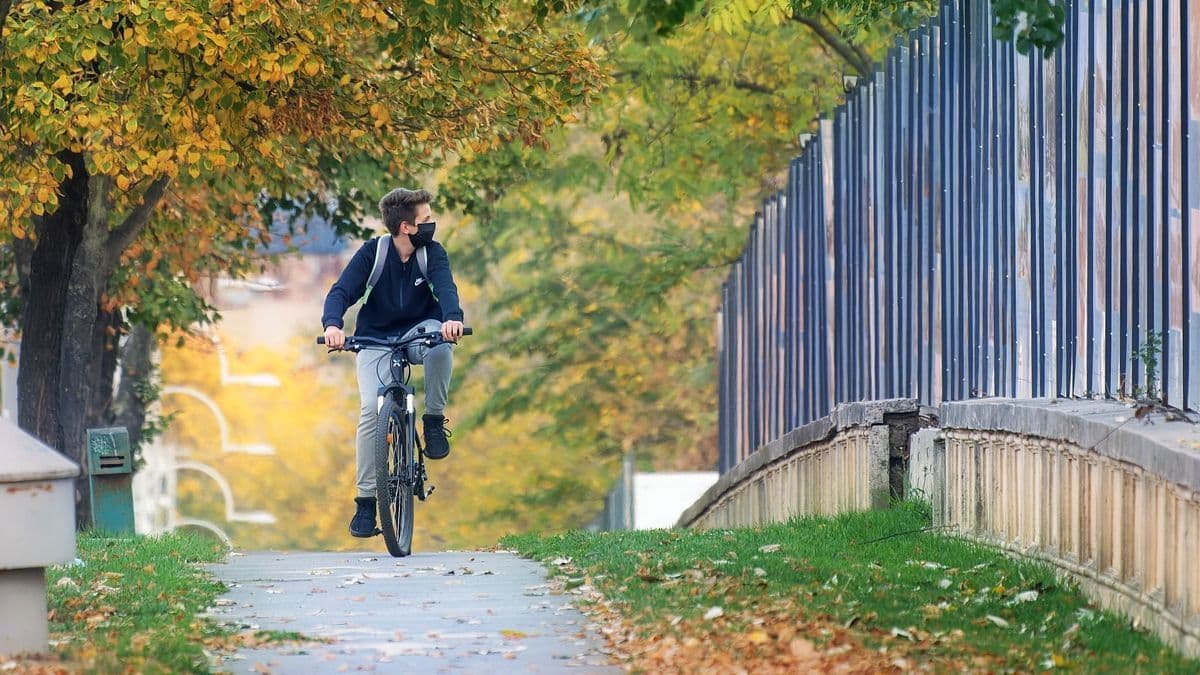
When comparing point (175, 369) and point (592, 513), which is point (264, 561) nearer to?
point (592, 513)

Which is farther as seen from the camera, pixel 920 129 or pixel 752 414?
pixel 752 414

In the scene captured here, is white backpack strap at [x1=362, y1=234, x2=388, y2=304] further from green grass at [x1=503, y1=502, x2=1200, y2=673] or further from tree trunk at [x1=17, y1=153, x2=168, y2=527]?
tree trunk at [x1=17, y1=153, x2=168, y2=527]

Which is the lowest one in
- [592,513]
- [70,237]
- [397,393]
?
[592,513]

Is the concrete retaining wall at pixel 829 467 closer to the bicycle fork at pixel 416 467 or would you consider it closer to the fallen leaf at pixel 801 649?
the bicycle fork at pixel 416 467

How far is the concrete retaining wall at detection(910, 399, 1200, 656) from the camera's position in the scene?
6.62m

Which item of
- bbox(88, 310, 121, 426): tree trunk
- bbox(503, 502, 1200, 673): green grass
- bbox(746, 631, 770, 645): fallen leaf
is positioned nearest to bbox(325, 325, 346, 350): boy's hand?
bbox(503, 502, 1200, 673): green grass

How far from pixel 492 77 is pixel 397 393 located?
12.7 ft

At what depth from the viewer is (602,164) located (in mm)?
26328

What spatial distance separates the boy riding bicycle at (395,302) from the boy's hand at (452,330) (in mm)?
105

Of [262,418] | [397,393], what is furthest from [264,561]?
[262,418]

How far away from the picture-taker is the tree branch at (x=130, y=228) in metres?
15.4

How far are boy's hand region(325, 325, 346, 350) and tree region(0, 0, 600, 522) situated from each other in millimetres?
1625

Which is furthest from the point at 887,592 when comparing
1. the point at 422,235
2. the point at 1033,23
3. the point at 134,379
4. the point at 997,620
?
the point at 134,379

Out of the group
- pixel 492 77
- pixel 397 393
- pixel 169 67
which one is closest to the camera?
pixel 397 393
